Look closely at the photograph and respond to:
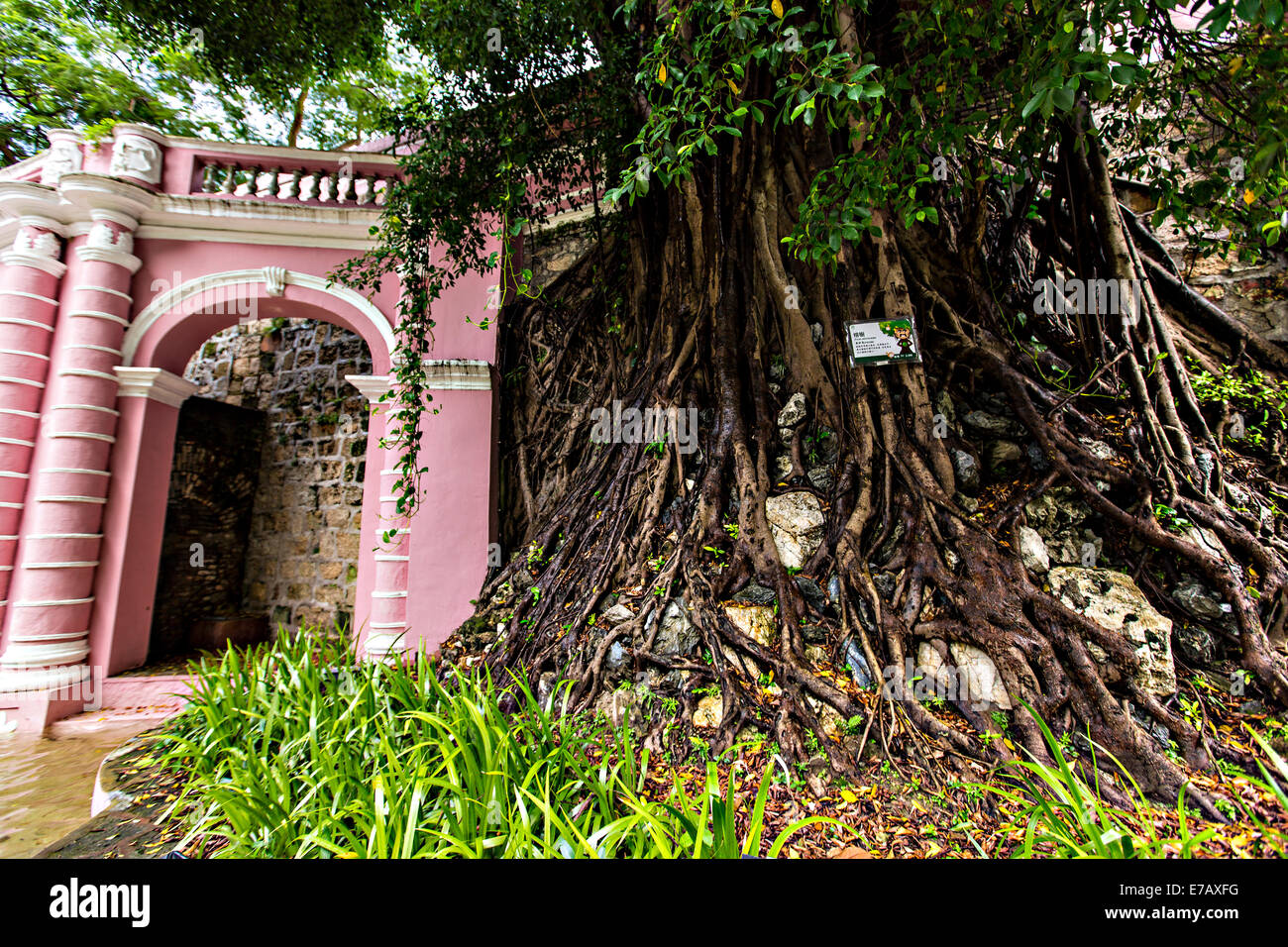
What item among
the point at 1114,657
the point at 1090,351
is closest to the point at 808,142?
the point at 1090,351

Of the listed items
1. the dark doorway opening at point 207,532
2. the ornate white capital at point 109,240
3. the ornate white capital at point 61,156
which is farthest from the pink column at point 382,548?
the ornate white capital at point 61,156

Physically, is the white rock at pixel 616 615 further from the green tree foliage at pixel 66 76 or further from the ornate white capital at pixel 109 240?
the green tree foliage at pixel 66 76

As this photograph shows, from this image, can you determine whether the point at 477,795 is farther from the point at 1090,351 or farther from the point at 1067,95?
the point at 1090,351

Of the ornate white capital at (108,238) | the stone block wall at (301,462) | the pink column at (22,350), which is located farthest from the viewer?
the stone block wall at (301,462)

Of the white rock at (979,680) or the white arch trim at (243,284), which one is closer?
the white rock at (979,680)

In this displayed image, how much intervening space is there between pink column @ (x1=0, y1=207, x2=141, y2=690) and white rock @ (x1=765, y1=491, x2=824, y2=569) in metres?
5.63

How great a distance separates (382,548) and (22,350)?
3.55m

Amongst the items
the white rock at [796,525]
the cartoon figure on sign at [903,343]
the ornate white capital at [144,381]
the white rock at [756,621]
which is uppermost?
the ornate white capital at [144,381]

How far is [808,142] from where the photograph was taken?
3414 millimetres

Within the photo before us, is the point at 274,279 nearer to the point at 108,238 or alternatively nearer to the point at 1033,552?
the point at 108,238

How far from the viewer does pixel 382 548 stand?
445 cm

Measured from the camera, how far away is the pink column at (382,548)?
14.1ft

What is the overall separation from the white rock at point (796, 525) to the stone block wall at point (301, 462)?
195 inches

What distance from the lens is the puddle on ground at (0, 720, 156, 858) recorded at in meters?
2.66
